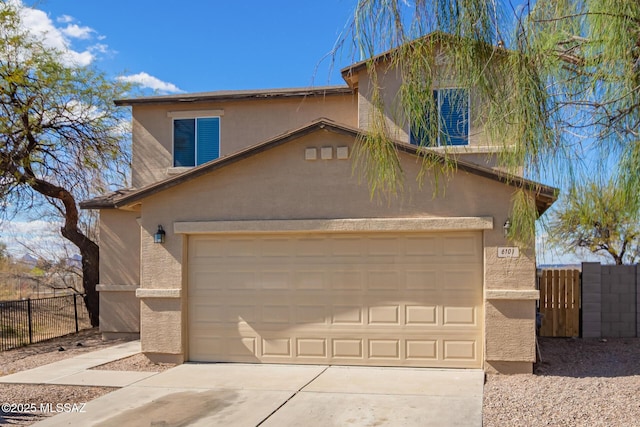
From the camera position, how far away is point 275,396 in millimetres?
8625

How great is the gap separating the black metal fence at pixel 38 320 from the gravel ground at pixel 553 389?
4.52 feet

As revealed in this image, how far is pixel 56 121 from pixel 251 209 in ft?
29.5

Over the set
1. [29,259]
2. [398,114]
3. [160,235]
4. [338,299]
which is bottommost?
[29,259]

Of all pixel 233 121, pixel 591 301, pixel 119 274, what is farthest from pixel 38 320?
pixel 591 301

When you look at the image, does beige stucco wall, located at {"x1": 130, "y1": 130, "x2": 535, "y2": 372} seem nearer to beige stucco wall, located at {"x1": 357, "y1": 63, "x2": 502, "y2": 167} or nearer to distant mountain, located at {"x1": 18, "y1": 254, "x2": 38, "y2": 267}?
beige stucco wall, located at {"x1": 357, "y1": 63, "x2": 502, "y2": 167}

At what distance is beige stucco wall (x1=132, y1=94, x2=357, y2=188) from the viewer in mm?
14906

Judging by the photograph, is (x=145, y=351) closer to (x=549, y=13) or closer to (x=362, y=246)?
(x=362, y=246)

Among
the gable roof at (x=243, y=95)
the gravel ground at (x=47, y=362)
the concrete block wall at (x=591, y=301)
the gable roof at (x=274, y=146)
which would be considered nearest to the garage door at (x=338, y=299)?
the gable roof at (x=274, y=146)

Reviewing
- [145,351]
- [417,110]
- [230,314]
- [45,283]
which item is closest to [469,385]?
[230,314]

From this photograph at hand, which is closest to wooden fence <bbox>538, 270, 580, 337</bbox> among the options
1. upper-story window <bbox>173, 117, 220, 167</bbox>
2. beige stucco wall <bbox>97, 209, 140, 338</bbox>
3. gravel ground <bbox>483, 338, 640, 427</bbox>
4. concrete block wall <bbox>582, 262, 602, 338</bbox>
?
concrete block wall <bbox>582, 262, 602, 338</bbox>

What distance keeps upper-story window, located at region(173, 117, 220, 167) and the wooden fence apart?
872cm

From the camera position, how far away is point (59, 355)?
12.9 m

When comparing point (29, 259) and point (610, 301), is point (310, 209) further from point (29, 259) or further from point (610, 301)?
point (29, 259)

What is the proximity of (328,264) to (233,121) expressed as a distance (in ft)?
19.4
